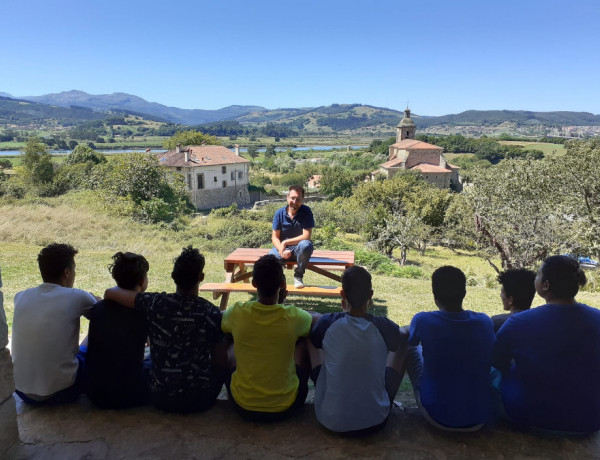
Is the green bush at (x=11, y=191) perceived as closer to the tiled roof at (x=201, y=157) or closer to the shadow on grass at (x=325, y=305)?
the tiled roof at (x=201, y=157)

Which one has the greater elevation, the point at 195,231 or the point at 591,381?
the point at 591,381

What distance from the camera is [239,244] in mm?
17875

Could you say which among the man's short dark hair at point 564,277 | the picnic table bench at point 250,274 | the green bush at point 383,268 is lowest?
the green bush at point 383,268

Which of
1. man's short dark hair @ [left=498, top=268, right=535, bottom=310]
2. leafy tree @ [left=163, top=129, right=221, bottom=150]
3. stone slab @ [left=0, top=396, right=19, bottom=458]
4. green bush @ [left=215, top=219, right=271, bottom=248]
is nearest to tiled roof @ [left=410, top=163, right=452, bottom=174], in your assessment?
leafy tree @ [left=163, top=129, right=221, bottom=150]

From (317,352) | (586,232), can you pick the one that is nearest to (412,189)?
(586,232)

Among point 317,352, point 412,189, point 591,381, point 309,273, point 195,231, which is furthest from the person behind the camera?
point 412,189

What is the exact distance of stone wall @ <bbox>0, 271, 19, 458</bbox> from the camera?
2178 millimetres

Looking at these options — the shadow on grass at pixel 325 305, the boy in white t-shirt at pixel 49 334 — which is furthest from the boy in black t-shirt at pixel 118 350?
the shadow on grass at pixel 325 305

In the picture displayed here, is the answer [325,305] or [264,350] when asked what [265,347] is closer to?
[264,350]

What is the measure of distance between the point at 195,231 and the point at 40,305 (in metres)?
18.5

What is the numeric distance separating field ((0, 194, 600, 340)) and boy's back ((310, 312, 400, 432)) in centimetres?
356

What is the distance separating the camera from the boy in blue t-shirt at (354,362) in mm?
2389

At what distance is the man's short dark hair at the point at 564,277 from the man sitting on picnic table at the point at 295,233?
9.90ft

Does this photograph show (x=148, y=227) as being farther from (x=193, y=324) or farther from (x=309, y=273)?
(x=193, y=324)
